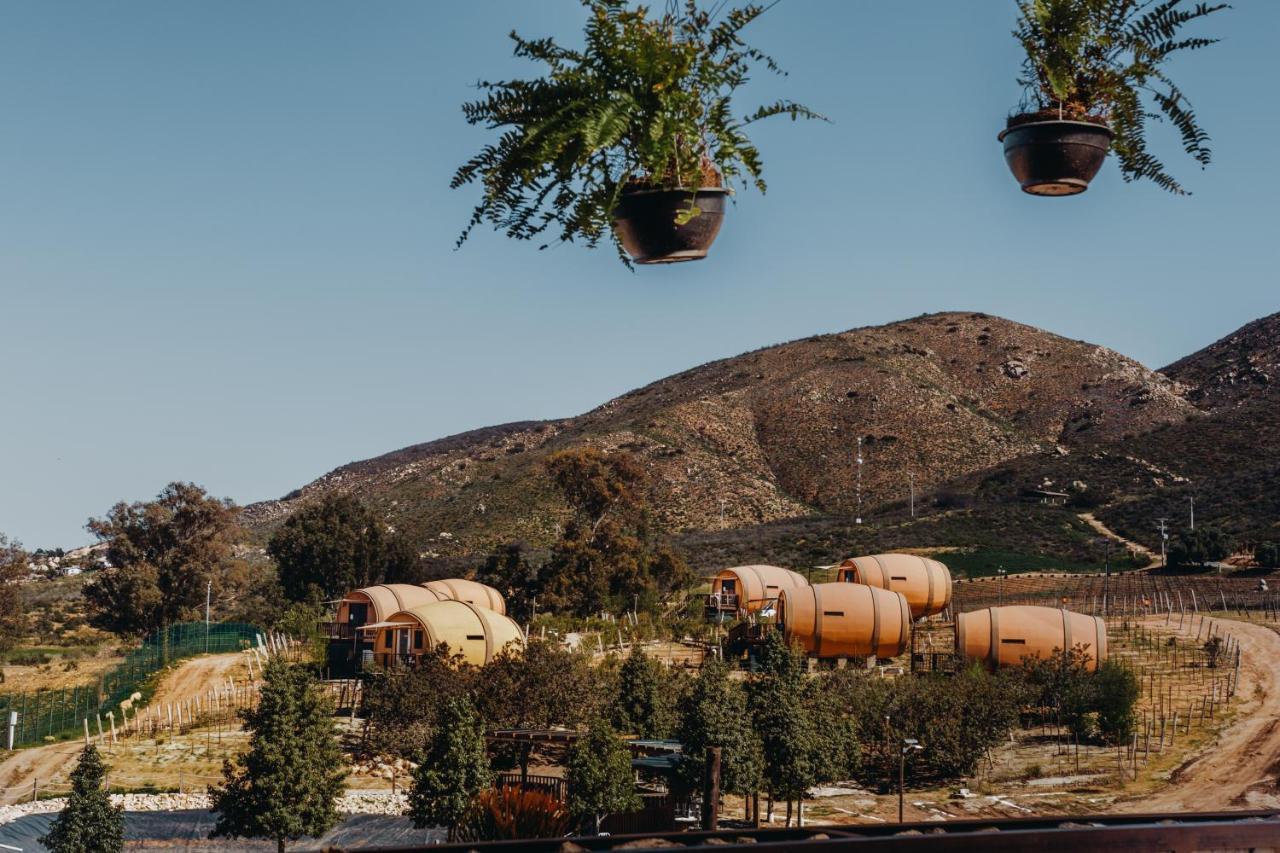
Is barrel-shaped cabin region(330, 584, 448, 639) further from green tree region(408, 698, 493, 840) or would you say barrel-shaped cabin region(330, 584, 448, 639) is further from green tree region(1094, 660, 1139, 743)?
green tree region(408, 698, 493, 840)

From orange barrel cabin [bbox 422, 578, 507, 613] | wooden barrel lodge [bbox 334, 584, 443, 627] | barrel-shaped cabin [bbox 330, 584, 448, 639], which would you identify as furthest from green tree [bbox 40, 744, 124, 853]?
orange barrel cabin [bbox 422, 578, 507, 613]

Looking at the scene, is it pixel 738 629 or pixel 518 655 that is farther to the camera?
pixel 738 629

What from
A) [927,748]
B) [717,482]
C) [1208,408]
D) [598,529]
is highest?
[1208,408]

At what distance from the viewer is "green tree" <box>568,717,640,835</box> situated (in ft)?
81.4

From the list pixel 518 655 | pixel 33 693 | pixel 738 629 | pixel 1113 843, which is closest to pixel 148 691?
pixel 33 693

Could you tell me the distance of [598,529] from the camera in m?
61.6

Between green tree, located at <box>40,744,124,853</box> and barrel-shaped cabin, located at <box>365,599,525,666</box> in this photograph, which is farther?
barrel-shaped cabin, located at <box>365,599,525,666</box>

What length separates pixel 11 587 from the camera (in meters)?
62.2

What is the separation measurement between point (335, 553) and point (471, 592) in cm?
1261

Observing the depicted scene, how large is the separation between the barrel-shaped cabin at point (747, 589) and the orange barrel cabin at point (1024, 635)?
37.1 feet

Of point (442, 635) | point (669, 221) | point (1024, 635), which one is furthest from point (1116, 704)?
point (669, 221)

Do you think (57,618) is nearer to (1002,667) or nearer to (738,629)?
(738,629)

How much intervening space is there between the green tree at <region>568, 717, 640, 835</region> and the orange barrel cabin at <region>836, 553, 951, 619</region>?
84.1 ft

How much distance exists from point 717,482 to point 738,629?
6201cm
